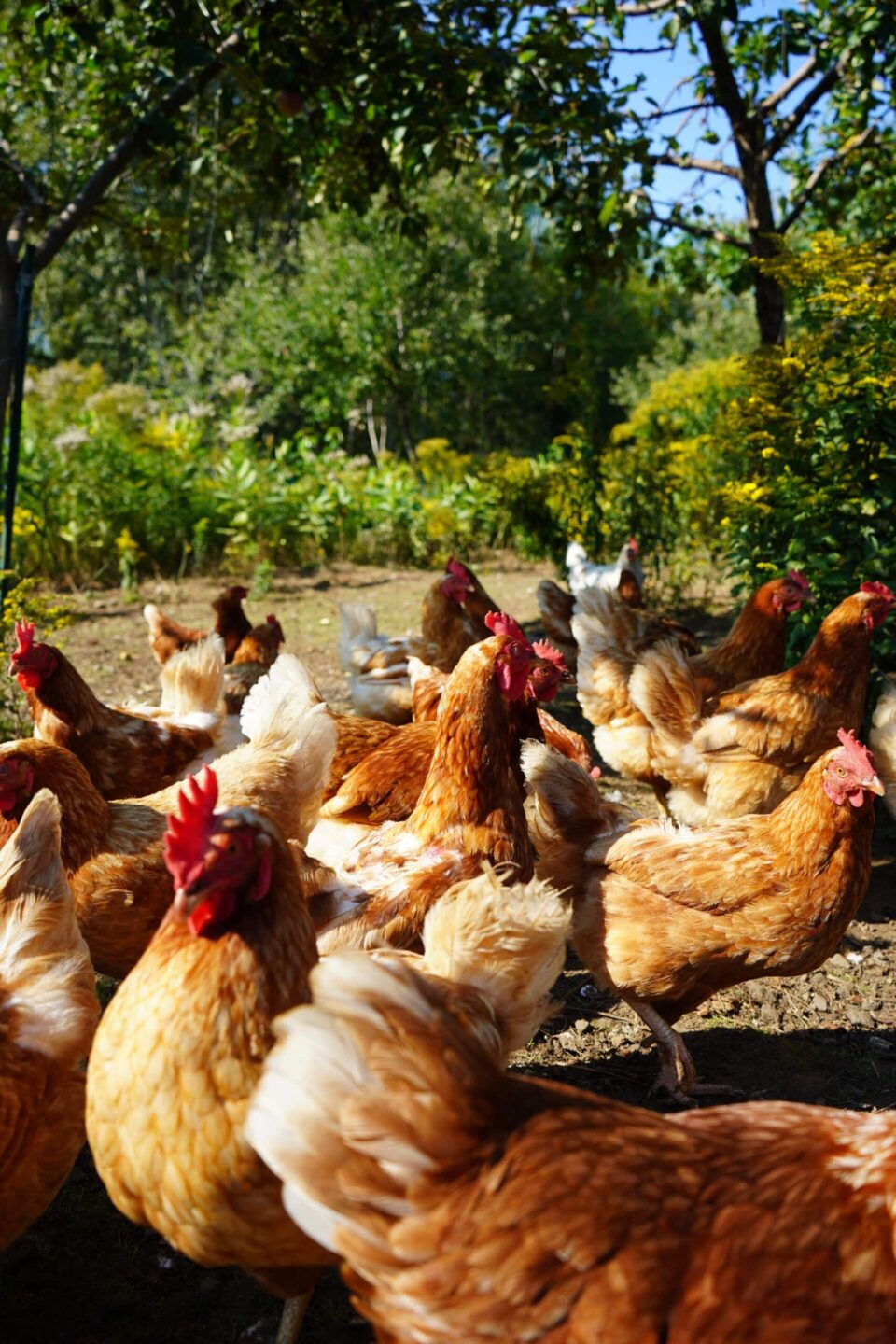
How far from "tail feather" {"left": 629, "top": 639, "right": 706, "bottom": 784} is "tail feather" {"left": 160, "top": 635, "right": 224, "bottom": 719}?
2.11m

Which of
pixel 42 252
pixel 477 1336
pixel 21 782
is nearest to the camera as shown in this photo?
pixel 477 1336

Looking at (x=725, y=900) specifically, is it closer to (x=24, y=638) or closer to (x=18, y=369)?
(x=24, y=638)


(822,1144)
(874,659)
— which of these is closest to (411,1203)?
(822,1144)

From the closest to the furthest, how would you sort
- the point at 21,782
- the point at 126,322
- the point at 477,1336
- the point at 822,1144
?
the point at 477,1336, the point at 822,1144, the point at 21,782, the point at 126,322

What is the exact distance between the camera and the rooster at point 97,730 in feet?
13.1

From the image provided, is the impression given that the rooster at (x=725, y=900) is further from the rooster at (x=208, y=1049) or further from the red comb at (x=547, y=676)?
the rooster at (x=208, y=1049)

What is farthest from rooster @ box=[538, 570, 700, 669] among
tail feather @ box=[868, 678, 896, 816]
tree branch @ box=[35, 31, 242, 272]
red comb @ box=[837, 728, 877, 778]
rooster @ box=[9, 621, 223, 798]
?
tree branch @ box=[35, 31, 242, 272]

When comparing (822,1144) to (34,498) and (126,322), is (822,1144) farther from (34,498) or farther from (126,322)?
(126,322)

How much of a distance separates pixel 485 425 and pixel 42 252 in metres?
21.5

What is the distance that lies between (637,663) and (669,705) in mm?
264

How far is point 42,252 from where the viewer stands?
19.0 ft

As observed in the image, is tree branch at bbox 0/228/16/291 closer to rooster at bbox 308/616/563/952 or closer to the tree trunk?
rooster at bbox 308/616/563/952

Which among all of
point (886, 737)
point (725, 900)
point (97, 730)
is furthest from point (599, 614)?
point (97, 730)

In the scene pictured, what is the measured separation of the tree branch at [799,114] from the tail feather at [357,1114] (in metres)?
8.19
